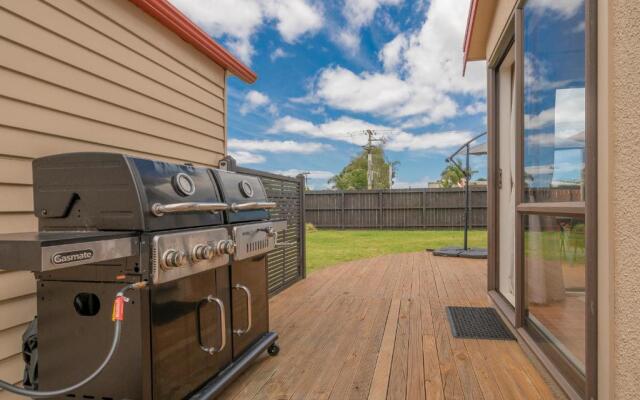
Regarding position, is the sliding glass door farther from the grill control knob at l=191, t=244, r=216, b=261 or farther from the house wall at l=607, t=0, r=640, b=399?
the grill control knob at l=191, t=244, r=216, b=261

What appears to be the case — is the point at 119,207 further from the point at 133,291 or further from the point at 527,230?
the point at 527,230

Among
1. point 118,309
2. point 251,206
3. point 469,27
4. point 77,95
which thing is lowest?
point 118,309

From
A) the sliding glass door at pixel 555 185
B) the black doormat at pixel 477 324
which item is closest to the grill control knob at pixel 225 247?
the sliding glass door at pixel 555 185

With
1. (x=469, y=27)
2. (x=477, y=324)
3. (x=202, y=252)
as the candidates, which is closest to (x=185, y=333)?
(x=202, y=252)

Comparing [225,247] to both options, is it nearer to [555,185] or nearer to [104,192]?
[104,192]

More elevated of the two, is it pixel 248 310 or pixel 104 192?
pixel 104 192

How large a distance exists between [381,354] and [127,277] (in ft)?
5.17

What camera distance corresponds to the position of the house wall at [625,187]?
1074 mm

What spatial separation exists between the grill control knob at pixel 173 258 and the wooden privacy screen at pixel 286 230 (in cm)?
186

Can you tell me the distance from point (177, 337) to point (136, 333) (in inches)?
7.7

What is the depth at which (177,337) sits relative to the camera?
1422 millimetres

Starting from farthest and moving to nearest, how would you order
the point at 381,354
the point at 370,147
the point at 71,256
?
the point at 370,147 → the point at 381,354 → the point at 71,256

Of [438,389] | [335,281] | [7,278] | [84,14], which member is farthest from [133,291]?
[335,281]

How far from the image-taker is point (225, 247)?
166cm
